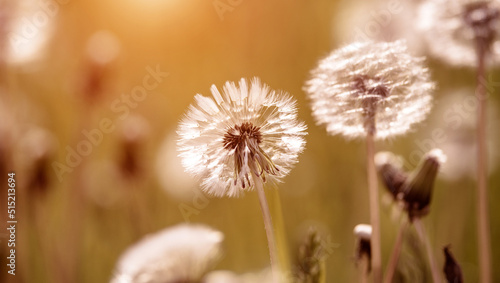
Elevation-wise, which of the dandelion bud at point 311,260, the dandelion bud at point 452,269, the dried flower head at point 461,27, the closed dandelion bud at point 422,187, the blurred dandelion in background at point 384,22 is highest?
the blurred dandelion in background at point 384,22

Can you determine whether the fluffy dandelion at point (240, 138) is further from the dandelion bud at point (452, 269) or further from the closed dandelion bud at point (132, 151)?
the closed dandelion bud at point (132, 151)

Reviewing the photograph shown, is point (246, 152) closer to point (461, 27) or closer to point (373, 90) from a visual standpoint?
point (373, 90)

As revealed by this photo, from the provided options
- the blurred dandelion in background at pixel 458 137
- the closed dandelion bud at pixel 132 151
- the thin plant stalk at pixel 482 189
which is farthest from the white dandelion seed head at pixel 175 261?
the blurred dandelion in background at pixel 458 137

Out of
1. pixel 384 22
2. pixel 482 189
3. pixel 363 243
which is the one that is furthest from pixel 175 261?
pixel 384 22

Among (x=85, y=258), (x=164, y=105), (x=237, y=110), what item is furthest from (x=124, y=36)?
(x=237, y=110)

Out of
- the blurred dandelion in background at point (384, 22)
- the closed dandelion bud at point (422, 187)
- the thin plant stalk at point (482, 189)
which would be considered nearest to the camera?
the closed dandelion bud at point (422, 187)

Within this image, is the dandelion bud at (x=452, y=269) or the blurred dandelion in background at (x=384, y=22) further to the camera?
the blurred dandelion in background at (x=384, y=22)
